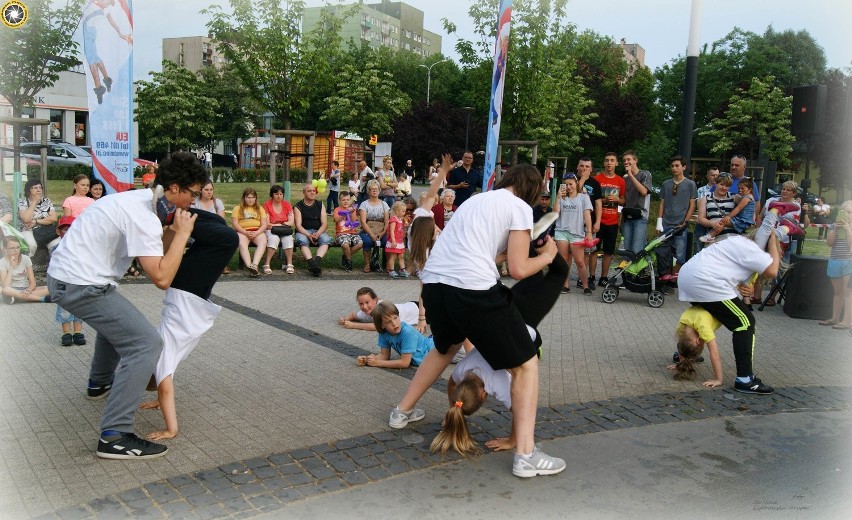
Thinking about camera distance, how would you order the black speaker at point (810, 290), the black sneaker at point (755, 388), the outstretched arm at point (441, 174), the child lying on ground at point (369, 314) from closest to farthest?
the outstretched arm at point (441, 174)
the black sneaker at point (755, 388)
the child lying on ground at point (369, 314)
the black speaker at point (810, 290)

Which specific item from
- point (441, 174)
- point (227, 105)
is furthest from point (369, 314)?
point (227, 105)

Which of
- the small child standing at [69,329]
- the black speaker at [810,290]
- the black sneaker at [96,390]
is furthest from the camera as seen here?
the black speaker at [810,290]

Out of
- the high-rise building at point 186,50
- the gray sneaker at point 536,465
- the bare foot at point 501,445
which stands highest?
the high-rise building at point 186,50

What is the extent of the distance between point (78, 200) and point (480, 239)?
27.0 feet

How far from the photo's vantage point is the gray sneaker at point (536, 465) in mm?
4461

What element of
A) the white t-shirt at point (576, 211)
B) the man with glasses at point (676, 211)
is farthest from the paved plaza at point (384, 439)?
the white t-shirt at point (576, 211)

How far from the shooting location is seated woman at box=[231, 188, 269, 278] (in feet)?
39.6

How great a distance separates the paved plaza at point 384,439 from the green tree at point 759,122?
43835mm

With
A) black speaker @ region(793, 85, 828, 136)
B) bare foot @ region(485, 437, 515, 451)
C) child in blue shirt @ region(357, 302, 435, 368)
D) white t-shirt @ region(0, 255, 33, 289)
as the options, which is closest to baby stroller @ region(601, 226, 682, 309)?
black speaker @ region(793, 85, 828, 136)

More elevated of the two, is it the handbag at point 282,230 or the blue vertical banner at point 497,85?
the blue vertical banner at point 497,85

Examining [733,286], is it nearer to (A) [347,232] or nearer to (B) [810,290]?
(B) [810,290]

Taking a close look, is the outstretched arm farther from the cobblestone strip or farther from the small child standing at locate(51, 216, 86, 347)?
the small child standing at locate(51, 216, 86, 347)

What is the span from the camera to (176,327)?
482cm

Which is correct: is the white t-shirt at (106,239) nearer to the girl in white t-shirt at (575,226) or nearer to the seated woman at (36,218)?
the seated woman at (36,218)
